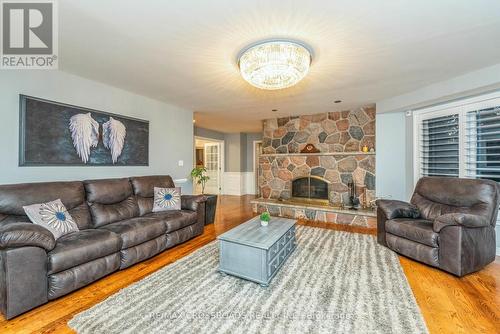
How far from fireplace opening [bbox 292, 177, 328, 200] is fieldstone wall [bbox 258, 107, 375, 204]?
4.3 inches

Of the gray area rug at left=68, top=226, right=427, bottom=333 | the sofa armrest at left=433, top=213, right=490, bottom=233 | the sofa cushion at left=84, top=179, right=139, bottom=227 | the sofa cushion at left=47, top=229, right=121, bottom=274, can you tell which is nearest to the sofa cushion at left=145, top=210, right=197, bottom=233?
the sofa cushion at left=84, top=179, right=139, bottom=227

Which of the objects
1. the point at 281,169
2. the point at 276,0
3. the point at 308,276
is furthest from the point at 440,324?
the point at 281,169

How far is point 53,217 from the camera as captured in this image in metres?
2.29

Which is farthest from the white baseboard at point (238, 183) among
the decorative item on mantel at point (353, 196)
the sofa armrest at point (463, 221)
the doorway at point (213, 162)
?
the sofa armrest at point (463, 221)

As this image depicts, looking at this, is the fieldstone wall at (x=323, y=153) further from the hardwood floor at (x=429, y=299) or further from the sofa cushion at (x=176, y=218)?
the sofa cushion at (x=176, y=218)

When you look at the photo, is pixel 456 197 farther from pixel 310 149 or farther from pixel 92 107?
pixel 92 107

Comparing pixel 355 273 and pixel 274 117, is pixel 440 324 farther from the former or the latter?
pixel 274 117

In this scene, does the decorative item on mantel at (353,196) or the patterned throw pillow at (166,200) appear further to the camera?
the decorative item on mantel at (353,196)

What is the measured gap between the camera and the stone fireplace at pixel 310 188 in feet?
17.3

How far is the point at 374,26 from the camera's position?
1.94 m

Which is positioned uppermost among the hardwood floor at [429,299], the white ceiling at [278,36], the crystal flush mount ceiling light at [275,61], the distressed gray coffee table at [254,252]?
the white ceiling at [278,36]

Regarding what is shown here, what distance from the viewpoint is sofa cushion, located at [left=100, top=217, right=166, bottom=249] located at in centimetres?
252

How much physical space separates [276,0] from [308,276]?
8.16ft

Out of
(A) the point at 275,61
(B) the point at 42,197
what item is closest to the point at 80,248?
(B) the point at 42,197
